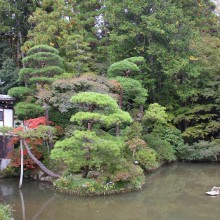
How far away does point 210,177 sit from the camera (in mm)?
16984

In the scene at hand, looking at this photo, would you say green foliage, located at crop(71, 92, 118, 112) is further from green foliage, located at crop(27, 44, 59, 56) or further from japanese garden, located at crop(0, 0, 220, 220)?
green foliage, located at crop(27, 44, 59, 56)

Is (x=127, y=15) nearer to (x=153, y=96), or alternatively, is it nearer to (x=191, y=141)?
(x=153, y=96)

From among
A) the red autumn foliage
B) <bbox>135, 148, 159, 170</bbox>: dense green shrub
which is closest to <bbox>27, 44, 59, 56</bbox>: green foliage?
the red autumn foliage

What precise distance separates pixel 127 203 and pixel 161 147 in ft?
22.6

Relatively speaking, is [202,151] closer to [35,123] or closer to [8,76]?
[35,123]

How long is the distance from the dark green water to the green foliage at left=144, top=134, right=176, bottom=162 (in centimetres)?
260

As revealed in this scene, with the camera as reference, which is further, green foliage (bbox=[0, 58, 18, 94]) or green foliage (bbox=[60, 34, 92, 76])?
green foliage (bbox=[0, 58, 18, 94])

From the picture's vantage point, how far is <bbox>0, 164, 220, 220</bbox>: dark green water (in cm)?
1160

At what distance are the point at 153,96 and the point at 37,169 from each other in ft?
33.8

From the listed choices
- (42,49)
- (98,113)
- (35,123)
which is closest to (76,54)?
(42,49)

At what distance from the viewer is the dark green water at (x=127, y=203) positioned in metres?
11.6

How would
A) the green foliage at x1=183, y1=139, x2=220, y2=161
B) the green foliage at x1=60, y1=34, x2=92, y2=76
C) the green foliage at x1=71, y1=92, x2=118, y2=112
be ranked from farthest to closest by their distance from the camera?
the green foliage at x1=60, y1=34, x2=92, y2=76, the green foliage at x1=183, y1=139, x2=220, y2=161, the green foliage at x1=71, y1=92, x2=118, y2=112

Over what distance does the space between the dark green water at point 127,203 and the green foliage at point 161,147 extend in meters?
2.60

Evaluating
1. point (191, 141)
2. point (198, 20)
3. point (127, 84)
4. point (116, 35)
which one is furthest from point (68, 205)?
point (198, 20)
